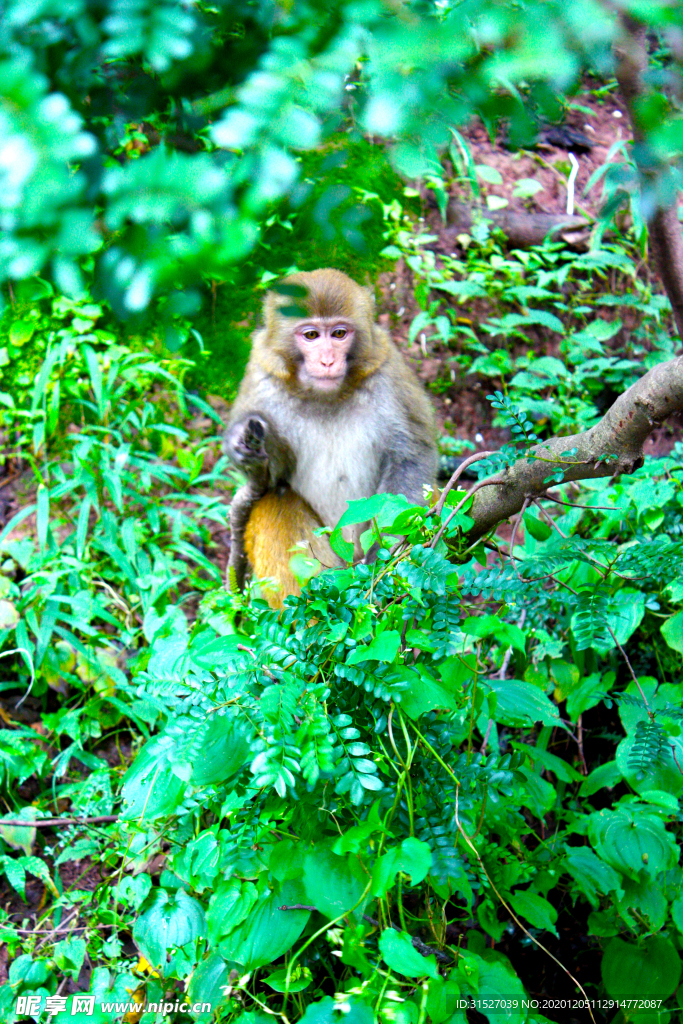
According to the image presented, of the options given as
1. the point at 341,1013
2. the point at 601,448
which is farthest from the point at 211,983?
the point at 601,448

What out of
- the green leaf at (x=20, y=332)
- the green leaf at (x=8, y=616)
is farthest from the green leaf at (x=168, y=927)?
the green leaf at (x=20, y=332)

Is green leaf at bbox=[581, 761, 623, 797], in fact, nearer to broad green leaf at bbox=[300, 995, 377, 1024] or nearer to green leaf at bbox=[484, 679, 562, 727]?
green leaf at bbox=[484, 679, 562, 727]

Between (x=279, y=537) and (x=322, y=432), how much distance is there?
17.4 inches

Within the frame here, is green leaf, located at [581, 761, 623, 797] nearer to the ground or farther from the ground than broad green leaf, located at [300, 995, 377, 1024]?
nearer to the ground

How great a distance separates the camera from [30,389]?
411 centimetres

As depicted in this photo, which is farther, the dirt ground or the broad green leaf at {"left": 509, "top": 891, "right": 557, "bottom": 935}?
the dirt ground

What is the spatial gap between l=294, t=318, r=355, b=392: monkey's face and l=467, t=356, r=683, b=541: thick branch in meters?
1.22

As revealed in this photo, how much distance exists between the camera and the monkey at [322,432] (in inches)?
113

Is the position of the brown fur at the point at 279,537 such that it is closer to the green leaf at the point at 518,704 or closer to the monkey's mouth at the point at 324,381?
the monkey's mouth at the point at 324,381

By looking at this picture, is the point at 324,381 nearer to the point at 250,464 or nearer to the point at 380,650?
the point at 250,464

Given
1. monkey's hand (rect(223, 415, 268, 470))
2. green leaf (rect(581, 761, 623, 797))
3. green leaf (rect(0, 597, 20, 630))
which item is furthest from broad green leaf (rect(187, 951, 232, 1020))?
green leaf (rect(0, 597, 20, 630))

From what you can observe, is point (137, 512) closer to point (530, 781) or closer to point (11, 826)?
point (11, 826)

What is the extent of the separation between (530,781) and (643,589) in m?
0.72

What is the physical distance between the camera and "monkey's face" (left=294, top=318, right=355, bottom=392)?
279 centimetres
